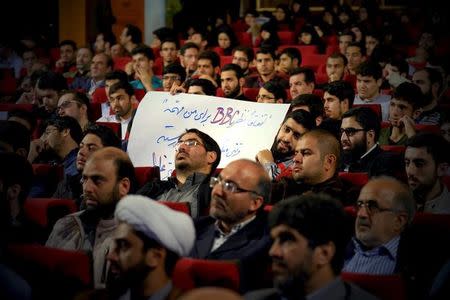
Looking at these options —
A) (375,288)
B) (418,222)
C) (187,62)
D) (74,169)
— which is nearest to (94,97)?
(187,62)

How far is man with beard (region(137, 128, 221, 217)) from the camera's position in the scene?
15.2 feet

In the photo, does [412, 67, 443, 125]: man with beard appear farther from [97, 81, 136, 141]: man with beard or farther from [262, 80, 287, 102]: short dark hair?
[97, 81, 136, 141]: man with beard

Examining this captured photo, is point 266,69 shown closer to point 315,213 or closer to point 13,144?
point 13,144

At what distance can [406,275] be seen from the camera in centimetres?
337

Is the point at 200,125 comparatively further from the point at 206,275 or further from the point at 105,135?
the point at 206,275

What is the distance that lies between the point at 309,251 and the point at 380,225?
87cm

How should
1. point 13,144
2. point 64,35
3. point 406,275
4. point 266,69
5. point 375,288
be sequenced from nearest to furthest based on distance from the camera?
1. point 375,288
2. point 406,275
3. point 13,144
4. point 266,69
5. point 64,35

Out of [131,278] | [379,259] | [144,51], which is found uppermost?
[144,51]

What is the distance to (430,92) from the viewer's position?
23.7ft

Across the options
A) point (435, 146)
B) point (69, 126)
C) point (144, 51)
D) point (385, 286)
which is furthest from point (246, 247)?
point (144, 51)

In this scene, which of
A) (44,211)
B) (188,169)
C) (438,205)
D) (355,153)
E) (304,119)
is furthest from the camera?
(355,153)

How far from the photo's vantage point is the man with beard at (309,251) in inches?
108

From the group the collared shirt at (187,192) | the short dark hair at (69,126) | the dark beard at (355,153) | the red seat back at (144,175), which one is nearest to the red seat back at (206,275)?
the collared shirt at (187,192)

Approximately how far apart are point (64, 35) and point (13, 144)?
8.87 meters
